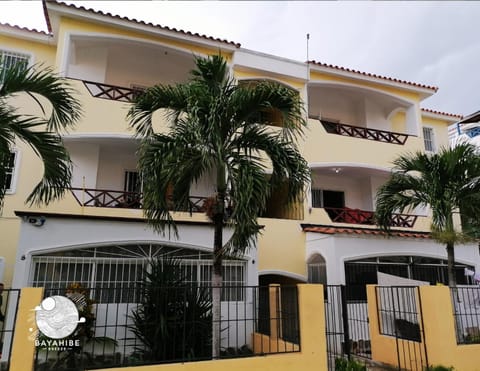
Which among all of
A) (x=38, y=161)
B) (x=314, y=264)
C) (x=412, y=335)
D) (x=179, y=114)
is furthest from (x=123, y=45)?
(x=412, y=335)

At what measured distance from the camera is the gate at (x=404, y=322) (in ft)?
26.9

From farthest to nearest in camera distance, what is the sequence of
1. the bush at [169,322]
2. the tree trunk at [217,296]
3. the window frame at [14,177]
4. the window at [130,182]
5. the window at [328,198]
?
1. the window at [328,198]
2. the window at [130,182]
3. the window frame at [14,177]
4. the bush at [169,322]
5. the tree trunk at [217,296]

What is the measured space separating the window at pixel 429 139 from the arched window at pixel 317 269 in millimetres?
10768

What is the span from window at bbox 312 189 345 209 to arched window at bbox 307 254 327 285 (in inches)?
159

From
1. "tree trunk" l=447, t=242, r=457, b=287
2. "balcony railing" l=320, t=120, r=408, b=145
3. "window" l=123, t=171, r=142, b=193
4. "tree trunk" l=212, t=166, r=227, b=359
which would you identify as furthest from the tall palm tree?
"balcony railing" l=320, t=120, r=408, b=145

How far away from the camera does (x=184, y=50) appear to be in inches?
556

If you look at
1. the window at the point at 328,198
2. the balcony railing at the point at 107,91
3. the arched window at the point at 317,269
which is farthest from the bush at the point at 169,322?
the window at the point at 328,198

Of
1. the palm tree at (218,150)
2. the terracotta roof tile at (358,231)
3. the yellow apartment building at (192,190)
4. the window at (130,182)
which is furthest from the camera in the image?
the window at (130,182)

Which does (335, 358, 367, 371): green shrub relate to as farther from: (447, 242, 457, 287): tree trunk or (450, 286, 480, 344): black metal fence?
(447, 242, 457, 287): tree trunk

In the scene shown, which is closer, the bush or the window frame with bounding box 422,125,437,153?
the bush

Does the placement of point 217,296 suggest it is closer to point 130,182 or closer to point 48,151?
point 48,151

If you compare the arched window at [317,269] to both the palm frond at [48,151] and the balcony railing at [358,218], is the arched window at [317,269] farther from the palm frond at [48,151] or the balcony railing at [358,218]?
the palm frond at [48,151]

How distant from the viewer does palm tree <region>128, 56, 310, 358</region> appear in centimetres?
665

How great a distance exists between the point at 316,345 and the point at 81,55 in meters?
13.2
